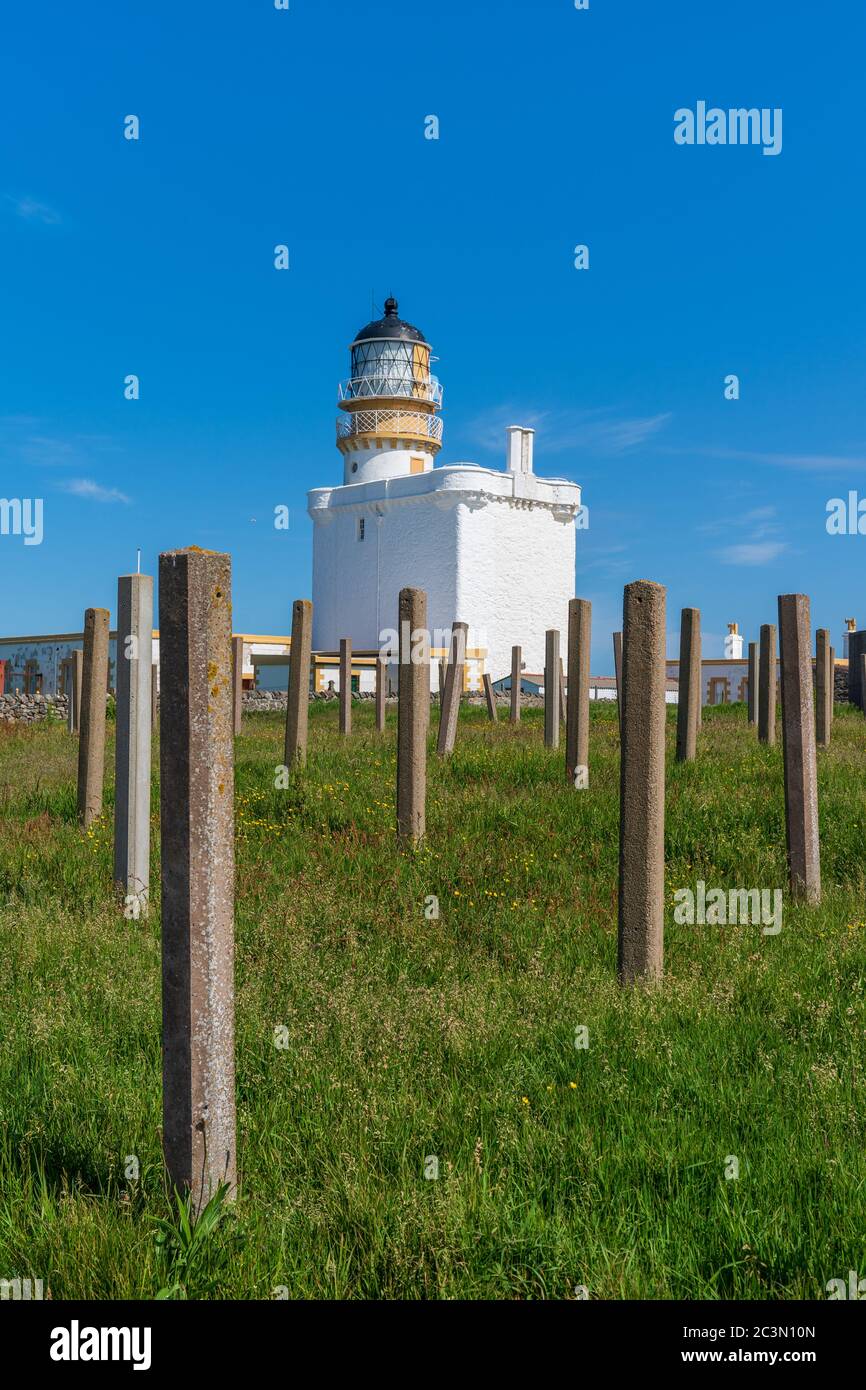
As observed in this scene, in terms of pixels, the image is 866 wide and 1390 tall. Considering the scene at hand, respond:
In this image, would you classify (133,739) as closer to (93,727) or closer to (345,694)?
(93,727)

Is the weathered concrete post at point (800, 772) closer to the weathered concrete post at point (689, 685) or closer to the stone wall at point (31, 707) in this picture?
the weathered concrete post at point (689, 685)

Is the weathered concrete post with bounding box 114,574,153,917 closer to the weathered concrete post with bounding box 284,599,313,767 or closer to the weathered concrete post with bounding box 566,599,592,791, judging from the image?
the weathered concrete post with bounding box 284,599,313,767

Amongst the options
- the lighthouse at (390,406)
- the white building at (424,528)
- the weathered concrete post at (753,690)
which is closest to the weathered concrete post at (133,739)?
the weathered concrete post at (753,690)

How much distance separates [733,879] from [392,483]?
4429 cm

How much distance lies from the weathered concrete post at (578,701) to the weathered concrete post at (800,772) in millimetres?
3071

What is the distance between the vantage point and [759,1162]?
3725mm

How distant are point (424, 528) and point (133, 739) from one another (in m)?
42.8

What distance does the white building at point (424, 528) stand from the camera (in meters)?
49.8

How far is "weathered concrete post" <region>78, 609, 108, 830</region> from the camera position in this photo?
10430 mm

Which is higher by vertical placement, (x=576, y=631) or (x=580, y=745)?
(x=576, y=631)

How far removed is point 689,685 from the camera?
13750mm
